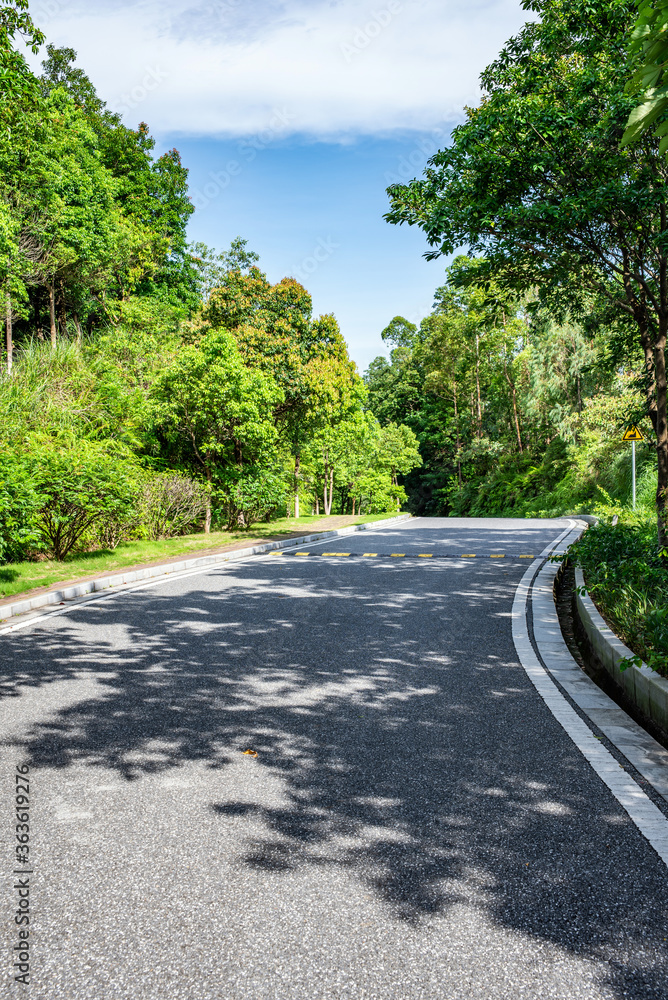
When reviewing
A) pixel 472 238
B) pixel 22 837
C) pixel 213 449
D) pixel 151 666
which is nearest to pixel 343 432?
pixel 213 449

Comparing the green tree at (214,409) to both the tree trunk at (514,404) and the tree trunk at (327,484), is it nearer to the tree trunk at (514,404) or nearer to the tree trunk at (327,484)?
the tree trunk at (327,484)

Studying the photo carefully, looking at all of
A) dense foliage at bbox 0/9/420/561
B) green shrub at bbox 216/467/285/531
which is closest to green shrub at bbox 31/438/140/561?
dense foliage at bbox 0/9/420/561

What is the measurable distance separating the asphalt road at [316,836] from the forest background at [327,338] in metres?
4.13

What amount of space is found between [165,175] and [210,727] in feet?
152

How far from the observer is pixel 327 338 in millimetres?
28766

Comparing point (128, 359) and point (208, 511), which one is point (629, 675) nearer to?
point (208, 511)

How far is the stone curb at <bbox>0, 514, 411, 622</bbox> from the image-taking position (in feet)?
28.5

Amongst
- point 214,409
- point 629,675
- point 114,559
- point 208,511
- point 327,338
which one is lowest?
point 629,675

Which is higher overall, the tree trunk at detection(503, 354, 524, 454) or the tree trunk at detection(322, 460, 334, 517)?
Result: the tree trunk at detection(503, 354, 524, 454)

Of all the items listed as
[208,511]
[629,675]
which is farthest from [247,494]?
[629,675]

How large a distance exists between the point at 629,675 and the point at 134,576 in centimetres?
A: 846

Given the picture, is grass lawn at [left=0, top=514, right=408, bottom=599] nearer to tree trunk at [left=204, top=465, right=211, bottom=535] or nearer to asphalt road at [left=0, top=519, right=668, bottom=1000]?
tree trunk at [left=204, top=465, right=211, bottom=535]

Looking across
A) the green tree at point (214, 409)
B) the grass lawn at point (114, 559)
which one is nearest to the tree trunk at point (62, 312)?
the green tree at point (214, 409)

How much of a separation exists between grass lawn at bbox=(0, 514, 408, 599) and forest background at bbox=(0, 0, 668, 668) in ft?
1.87
